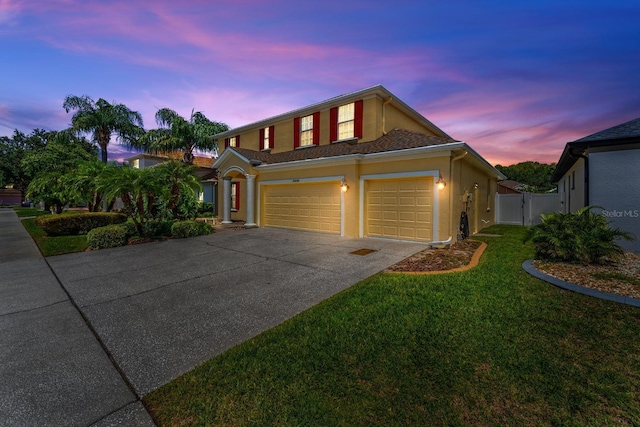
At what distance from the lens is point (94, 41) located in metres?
9.06

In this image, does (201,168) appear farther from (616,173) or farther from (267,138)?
(616,173)

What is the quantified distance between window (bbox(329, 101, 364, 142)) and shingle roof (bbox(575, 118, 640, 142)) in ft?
26.0

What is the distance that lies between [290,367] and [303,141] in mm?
13495

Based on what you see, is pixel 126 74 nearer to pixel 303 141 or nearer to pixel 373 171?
pixel 303 141

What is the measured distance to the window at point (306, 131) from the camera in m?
14.5

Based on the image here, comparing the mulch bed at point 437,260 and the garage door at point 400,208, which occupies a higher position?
the garage door at point 400,208

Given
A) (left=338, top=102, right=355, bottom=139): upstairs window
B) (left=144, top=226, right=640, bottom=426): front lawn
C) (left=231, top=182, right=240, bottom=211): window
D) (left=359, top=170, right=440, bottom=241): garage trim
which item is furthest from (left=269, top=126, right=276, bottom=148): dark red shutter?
(left=144, top=226, right=640, bottom=426): front lawn

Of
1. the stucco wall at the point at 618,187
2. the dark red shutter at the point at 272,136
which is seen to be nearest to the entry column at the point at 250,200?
the dark red shutter at the point at 272,136

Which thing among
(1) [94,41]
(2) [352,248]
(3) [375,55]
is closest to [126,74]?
(1) [94,41]

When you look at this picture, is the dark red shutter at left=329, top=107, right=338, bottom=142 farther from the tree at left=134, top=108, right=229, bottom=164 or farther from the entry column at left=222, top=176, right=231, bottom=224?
the tree at left=134, top=108, right=229, bottom=164

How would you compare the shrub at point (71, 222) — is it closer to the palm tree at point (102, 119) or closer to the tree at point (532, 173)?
the palm tree at point (102, 119)

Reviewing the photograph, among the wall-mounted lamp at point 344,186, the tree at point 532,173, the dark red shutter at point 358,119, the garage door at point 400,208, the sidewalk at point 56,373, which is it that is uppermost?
the tree at point 532,173

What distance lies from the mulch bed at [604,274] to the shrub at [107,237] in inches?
508

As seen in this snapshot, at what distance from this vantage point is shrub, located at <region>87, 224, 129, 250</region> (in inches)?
361
